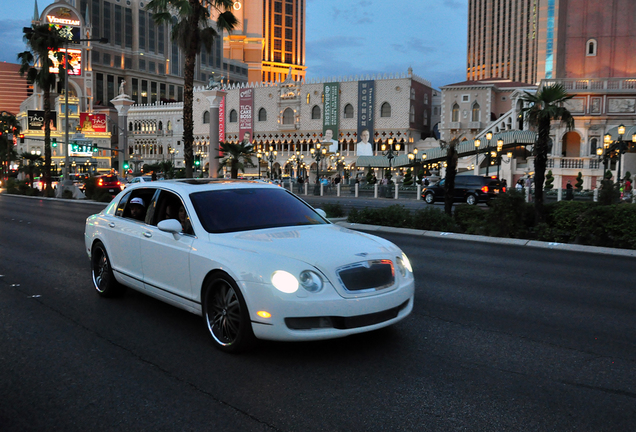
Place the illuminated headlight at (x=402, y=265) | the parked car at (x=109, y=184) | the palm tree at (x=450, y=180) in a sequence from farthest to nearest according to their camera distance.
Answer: the parked car at (x=109, y=184), the palm tree at (x=450, y=180), the illuminated headlight at (x=402, y=265)

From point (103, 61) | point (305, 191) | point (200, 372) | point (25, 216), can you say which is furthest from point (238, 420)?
point (103, 61)

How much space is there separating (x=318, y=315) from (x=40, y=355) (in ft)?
8.19

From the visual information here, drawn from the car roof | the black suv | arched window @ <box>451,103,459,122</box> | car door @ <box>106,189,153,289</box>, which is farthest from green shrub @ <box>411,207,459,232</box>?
arched window @ <box>451,103,459,122</box>

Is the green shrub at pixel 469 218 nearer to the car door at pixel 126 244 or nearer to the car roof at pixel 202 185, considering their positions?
the car roof at pixel 202 185

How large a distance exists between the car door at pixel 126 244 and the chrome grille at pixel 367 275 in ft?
8.68

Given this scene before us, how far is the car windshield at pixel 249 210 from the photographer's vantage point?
17.5ft

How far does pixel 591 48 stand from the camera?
44.7 m

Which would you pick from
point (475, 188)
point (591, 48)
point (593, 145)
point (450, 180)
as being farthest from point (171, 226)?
point (591, 48)

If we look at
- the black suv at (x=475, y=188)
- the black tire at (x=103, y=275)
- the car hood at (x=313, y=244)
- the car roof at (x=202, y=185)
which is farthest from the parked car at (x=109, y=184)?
the car hood at (x=313, y=244)

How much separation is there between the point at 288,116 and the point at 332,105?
26.1 ft

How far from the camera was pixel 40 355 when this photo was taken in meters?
4.71

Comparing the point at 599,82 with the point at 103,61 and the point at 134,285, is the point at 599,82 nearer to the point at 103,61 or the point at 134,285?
the point at 134,285

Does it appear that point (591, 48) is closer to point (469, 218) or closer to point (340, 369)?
point (469, 218)

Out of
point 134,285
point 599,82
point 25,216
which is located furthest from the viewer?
point 599,82
